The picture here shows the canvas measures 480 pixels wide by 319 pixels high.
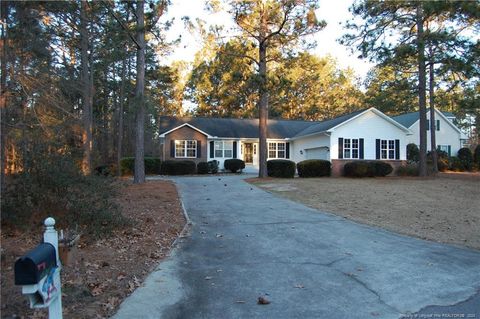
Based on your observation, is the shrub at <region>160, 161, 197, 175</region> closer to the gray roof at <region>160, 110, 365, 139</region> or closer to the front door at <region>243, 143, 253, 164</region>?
the gray roof at <region>160, 110, 365, 139</region>

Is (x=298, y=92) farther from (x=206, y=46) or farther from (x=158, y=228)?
(x=158, y=228)

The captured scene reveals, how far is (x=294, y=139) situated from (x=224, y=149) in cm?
597

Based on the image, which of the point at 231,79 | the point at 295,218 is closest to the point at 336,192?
the point at 295,218

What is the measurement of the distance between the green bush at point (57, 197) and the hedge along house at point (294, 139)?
2118cm

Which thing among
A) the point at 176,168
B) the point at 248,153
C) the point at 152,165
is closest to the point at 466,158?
the point at 248,153

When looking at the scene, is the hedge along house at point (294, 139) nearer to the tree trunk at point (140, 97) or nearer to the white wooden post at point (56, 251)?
the tree trunk at point (140, 97)

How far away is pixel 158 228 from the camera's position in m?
9.66

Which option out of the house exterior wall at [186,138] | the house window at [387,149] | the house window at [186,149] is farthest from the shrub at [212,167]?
the house window at [387,149]

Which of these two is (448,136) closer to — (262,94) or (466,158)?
(466,158)

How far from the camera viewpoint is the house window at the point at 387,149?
29.4 metres

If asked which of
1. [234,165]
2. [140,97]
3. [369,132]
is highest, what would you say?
[140,97]

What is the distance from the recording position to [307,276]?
625cm

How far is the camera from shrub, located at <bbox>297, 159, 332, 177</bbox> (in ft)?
83.7

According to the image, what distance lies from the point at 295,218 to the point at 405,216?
3540mm
